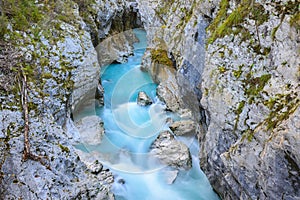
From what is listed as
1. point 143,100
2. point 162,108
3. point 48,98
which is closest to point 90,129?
point 48,98

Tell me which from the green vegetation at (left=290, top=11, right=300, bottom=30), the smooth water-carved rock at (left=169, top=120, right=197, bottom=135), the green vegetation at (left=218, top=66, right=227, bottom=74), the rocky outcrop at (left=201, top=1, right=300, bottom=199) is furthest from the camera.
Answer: the smooth water-carved rock at (left=169, top=120, right=197, bottom=135)

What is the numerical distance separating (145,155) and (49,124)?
2991mm

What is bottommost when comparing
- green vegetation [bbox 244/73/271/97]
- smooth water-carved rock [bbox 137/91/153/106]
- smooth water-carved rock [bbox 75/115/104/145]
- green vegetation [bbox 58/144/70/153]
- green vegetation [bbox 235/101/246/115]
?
smooth water-carved rock [bbox 75/115/104/145]

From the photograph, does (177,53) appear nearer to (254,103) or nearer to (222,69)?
(222,69)

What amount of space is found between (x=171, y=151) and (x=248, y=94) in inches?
127

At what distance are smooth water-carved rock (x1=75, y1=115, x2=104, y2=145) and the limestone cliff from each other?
296 cm

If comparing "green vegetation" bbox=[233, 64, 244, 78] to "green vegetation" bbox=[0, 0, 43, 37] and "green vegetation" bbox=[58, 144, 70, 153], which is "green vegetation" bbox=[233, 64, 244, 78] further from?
"green vegetation" bbox=[0, 0, 43, 37]

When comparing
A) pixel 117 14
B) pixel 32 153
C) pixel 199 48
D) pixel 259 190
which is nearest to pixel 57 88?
pixel 32 153

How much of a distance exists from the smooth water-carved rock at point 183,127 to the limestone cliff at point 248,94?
0.48 m

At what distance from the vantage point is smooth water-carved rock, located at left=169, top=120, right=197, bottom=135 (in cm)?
917

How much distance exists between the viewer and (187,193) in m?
7.53

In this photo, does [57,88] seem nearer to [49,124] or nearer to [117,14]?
[49,124]

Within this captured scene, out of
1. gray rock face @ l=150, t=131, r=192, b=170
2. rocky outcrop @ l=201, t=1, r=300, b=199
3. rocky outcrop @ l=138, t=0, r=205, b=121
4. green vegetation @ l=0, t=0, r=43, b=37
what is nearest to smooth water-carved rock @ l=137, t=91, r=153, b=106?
rocky outcrop @ l=138, t=0, r=205, b=121

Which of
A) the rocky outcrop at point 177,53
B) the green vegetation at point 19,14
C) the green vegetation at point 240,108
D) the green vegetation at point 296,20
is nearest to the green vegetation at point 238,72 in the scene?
the green vegetation at point 240,108
